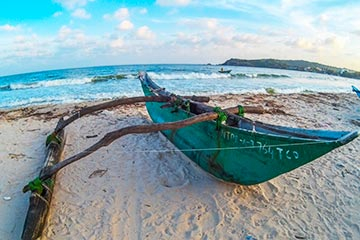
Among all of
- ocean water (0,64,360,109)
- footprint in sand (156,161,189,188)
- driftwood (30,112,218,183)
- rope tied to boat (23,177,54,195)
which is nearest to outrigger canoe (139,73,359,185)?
footprint in sand (156,161,189,188)

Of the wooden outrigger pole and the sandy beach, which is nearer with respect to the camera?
the wooden outrigger pole

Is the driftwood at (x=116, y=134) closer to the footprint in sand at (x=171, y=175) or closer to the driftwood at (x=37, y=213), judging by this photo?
the driftwood at (x=37, y=213)

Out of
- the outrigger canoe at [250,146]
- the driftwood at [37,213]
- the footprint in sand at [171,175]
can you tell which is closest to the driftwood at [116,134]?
the driftwood at [37,213]

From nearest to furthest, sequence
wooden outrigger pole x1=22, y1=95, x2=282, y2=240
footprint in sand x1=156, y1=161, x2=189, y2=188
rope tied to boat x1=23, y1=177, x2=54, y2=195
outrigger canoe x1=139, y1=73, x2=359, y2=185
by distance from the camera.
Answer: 1. outrigger canoe x1=139, y1=73, x2=359, y2=185
2. wooden outrigger pole x1=22, y1=95, x2=282, y2=240
3. rope tied to boat x1=23, y1=177, x2=54, y2=195
4. footprint in sand x1=156, y1=161, x2=189, y2=188

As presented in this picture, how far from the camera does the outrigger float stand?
2729mm

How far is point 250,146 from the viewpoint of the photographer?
3133mm

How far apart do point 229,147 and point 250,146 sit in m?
0.35

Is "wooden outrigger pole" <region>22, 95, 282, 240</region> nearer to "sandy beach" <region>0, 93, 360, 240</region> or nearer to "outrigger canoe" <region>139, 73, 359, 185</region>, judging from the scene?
"sandy beach" <region>0, 93, 360, 240</region>

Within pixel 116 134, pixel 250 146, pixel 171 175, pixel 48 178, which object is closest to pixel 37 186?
pixel 48 178

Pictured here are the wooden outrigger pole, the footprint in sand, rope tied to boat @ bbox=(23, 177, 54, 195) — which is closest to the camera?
the wooden outrigger pole

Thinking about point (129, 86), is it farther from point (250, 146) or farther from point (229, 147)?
point (250, 146)

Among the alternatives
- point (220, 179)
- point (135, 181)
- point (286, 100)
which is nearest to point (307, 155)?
point (220, 179)

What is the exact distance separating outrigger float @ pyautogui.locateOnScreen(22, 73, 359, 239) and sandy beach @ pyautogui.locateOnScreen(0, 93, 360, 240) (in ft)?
0.82

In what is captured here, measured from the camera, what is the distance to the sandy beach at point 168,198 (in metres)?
2.99
